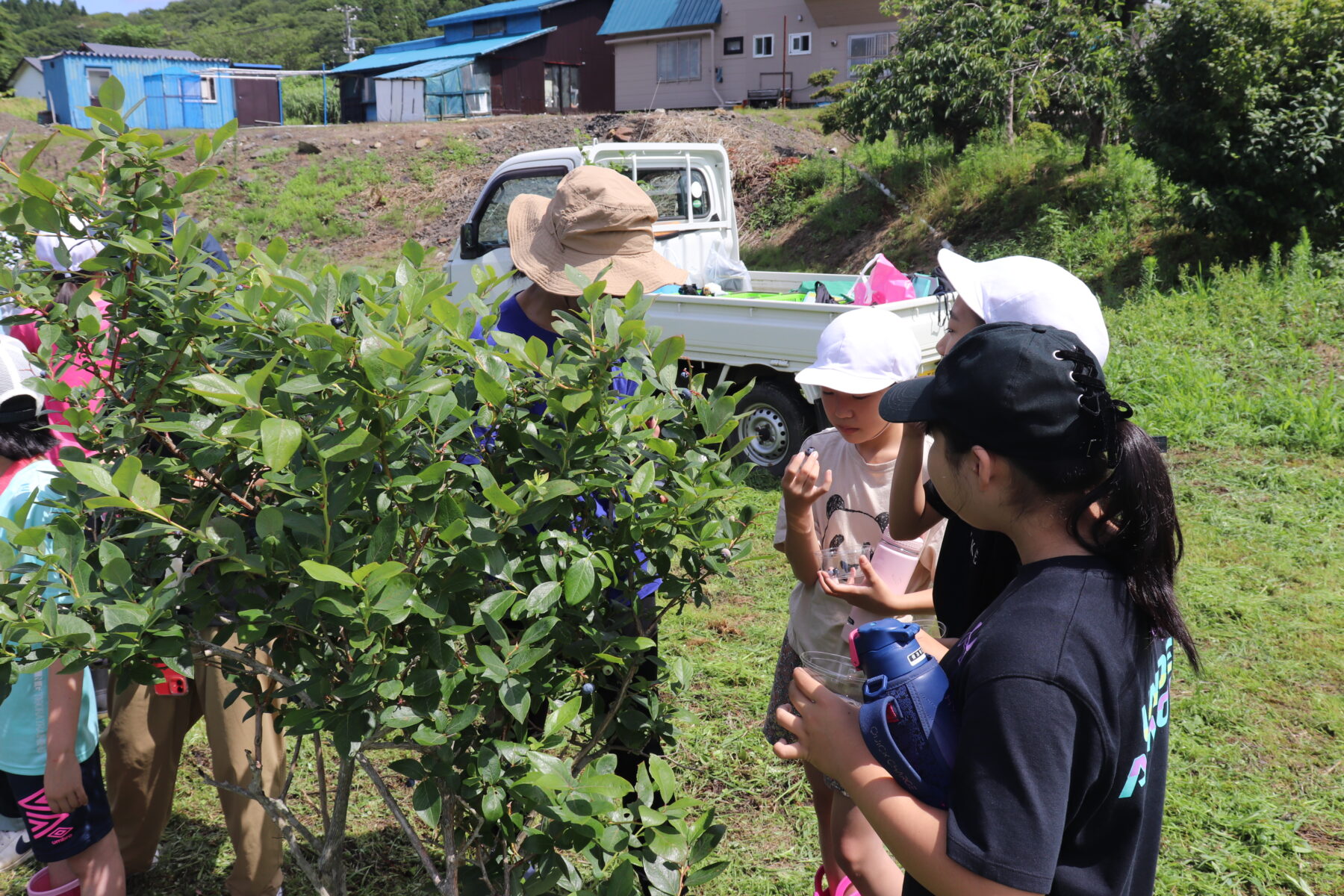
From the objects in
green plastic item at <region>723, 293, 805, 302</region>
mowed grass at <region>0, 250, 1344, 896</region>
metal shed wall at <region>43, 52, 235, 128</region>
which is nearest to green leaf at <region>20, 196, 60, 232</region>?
mowed grass at <region>0, 250, 1344, 896</region>

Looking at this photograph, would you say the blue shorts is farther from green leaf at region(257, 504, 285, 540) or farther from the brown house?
the brown house

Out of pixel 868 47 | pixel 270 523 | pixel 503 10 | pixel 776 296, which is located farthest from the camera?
A: pixel 503 10

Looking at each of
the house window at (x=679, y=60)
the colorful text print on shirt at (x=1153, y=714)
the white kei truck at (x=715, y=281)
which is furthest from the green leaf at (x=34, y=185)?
the house window at (x=679, y=60)

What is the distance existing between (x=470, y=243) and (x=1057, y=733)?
6991mm

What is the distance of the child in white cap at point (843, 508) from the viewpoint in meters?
2.26

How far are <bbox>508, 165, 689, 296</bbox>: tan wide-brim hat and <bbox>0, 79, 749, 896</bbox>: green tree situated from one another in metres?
0.87

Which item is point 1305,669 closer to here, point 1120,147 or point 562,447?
point 562,447

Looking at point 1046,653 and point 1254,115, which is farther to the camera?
point 1254,115

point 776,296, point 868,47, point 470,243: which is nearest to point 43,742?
point 776,296

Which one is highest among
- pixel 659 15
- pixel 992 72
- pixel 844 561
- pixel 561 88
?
pixel 659 15

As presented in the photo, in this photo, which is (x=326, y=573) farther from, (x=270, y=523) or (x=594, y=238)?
(x=594, y=238)

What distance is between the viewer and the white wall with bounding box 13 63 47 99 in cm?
4494

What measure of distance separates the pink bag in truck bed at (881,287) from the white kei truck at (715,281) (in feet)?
1.08

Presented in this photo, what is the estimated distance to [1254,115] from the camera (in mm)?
8828
